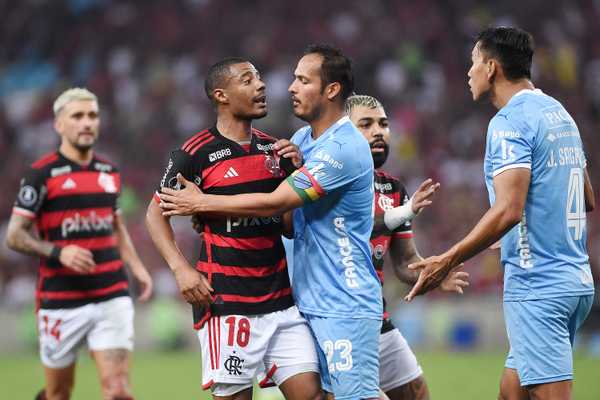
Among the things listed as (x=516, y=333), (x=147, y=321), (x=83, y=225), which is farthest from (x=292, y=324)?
(x=147, y=321)

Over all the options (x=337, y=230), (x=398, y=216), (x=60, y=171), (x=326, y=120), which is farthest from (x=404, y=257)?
(x=60, y=171)

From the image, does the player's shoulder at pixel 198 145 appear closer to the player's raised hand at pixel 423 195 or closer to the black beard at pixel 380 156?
the player's raised hand at pixel 423 195

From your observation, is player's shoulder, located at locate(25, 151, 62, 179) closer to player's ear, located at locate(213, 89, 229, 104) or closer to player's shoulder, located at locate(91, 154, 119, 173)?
player's shoulder, located at locate(91, 154, 119, 173)

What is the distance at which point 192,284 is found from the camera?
5.44m

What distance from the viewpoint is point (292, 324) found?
18.5ft

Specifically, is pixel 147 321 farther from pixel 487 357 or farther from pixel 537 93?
pixel 537 93

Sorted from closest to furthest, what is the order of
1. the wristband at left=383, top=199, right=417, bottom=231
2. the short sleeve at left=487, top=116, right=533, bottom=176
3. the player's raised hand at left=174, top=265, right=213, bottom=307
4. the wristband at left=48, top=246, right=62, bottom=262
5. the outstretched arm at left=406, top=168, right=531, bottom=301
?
the outstretched arm at left=406, top=168, right=531, bottom=301 < the short sleeve at left=487, top=116, right=533, bottom=176 < the player's raised hand at left=174, top=265, right=213, bottom=307 < the wristband at left=383, top=199, right=417, bottom=231 < the wristband at left=48, top=246, right=62, bottom=262

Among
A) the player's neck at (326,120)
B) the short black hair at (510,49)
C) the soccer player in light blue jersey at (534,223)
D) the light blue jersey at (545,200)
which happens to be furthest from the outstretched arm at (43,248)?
the short black hair at (510,49)

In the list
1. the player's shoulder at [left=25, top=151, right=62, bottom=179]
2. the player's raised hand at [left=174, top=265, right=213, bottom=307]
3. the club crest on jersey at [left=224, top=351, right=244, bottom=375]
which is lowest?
the club crest on jersey at [left=224, top=351, right=244, bottom=375]

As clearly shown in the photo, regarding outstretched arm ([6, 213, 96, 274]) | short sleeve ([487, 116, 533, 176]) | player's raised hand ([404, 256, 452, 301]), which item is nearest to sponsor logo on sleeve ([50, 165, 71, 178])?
outstretched arm ([6, 213, 96, 274])

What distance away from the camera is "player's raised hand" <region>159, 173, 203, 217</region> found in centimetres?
536

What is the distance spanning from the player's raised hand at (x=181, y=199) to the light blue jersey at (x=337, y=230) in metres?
0.55

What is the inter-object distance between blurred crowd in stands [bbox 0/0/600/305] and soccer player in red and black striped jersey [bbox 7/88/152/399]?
8.69m

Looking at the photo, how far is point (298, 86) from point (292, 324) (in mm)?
1373
